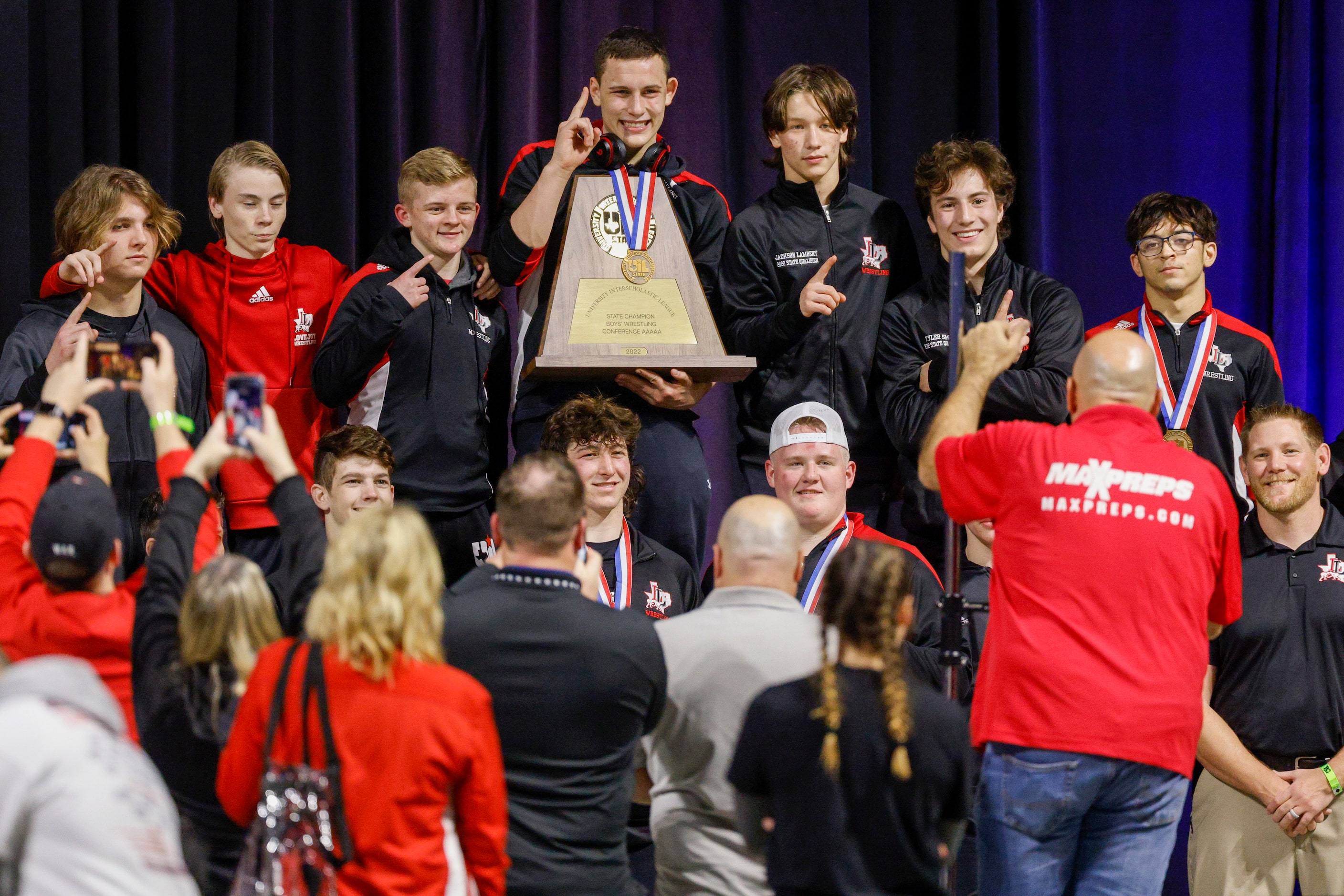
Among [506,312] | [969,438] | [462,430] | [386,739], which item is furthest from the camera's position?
[506,312]

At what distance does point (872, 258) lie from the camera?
4941 millimetres

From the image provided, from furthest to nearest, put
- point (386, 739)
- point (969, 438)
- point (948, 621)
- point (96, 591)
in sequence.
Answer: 1. point (948, 621)
2. point (969, 438)
3. point (96, 591)
4. point (386, 739)

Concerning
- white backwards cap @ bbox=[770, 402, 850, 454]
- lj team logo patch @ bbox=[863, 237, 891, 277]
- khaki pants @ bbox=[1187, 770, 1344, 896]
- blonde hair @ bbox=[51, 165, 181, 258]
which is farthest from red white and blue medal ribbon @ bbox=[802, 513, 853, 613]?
blonde hair @ bbox=[51, 165, 181, 258]

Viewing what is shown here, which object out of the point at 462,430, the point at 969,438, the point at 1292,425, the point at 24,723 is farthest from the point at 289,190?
→ the point at 1292,425

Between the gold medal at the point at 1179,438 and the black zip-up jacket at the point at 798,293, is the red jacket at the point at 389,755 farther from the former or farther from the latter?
the gold medal at the point at 1179,438

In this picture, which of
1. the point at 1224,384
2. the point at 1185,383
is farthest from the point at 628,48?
the point at 1224,384

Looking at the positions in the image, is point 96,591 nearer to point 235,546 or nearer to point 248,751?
point 248,751

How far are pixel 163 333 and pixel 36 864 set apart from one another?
271 centimetres

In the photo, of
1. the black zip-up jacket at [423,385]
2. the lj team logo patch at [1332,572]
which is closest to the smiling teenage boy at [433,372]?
the black zip-up jacket at [423,385]

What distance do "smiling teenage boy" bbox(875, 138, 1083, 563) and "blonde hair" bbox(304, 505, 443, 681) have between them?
2.42 metres

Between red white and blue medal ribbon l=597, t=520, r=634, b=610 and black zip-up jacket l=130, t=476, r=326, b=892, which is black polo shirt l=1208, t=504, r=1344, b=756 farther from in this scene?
black zip-up jacket l=130, t=476, r=326, b=892

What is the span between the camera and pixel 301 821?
7.96ft

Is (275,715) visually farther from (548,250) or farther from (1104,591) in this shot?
(548,250)

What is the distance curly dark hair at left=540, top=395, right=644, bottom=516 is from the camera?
4449mm
